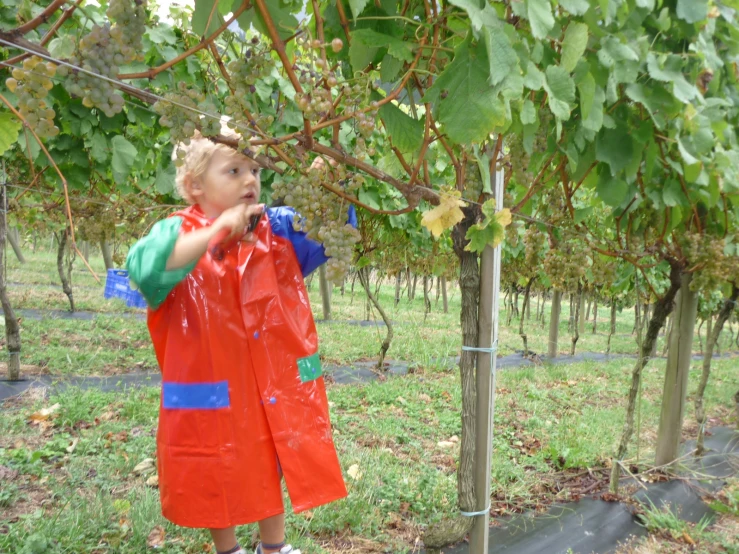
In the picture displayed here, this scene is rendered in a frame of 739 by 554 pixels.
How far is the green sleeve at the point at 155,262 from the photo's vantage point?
129 cm

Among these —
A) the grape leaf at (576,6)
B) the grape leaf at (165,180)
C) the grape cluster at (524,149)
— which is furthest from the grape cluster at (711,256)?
the grape leaf at (165,180)

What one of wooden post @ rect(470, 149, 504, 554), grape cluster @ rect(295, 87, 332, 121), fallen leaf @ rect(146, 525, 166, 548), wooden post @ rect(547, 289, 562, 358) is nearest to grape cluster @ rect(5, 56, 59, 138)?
grape cluster @ rect(295, 87, 332, 121)

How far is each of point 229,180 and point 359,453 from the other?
240cm

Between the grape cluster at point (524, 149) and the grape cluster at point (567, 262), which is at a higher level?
the grape cluster at point (524, 149)

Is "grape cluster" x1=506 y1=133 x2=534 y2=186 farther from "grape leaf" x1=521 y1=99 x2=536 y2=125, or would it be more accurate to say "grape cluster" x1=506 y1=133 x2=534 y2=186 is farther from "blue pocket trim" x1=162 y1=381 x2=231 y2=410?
"blue pocket trim" x1=162 y1=381 x2=231 y2=410

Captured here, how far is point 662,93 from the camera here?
1598 millimetres

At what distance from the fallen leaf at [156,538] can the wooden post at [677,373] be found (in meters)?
3.19

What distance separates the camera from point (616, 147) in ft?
5.55

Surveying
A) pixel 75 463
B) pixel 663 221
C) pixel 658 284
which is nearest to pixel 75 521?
pixel 75 463

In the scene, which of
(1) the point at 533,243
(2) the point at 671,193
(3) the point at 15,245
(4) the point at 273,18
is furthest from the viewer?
(3) the point at 15,245

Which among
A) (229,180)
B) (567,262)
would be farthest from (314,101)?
(567,262)

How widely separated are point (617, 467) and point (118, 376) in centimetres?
457

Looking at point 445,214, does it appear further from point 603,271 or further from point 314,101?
point 603,271

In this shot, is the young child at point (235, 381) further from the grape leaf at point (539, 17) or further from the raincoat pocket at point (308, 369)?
the grape leaf at point (539, 17)
